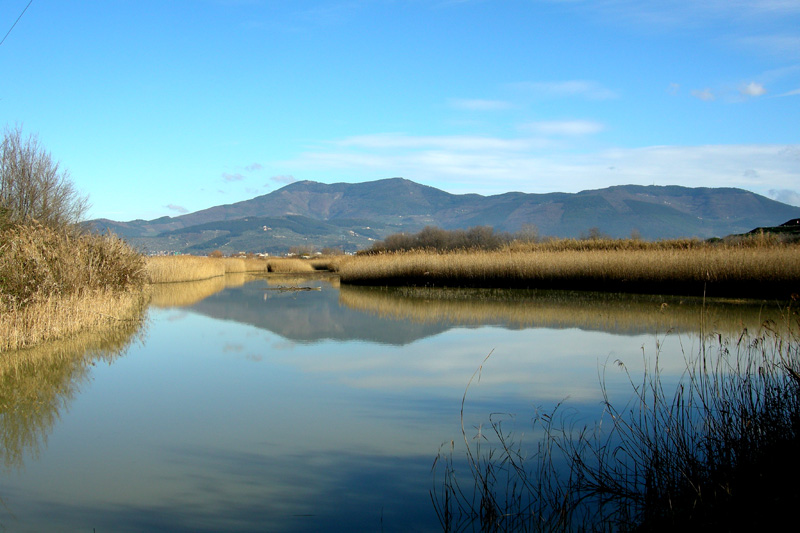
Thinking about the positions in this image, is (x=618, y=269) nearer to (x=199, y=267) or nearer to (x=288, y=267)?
(x=199, y=267)

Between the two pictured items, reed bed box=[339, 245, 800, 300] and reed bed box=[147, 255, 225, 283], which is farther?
reed bed box=[147, 255, 225, 283]

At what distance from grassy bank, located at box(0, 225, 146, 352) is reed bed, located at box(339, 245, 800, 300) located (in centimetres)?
1037

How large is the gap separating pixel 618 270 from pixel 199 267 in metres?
20.6

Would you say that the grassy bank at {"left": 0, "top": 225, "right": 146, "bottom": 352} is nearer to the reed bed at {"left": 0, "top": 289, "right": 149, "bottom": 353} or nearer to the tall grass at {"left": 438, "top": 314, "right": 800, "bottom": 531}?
the reed bed at {"left": 0, "top": 289, "right": 149, "bottom": 353}

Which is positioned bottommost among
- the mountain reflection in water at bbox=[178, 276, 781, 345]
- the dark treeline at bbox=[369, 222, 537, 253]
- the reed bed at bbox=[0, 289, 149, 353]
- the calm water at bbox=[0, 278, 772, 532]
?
the calm water at bbox=[0, 278, 772, 532]

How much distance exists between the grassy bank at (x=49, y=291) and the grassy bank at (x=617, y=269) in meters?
10.4

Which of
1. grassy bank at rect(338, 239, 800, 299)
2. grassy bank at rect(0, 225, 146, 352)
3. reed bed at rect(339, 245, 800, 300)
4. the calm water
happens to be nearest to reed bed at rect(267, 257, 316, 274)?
grassy bank at rect(338, 239, 800, 299)

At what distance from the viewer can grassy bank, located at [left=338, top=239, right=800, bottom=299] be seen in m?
14.3

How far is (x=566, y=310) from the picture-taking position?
12758mm

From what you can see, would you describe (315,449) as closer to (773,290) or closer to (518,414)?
(518,414)

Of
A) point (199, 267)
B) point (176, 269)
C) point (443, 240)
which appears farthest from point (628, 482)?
point (443, 240)

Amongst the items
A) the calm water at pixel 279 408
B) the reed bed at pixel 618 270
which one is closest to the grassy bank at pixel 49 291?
the calm water at pixel 279 408

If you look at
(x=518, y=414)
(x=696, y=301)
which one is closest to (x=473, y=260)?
(x=696, y=301)

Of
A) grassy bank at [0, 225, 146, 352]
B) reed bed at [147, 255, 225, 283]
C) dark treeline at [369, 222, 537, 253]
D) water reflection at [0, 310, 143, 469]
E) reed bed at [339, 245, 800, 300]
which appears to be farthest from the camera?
dark treeline at [369, 222, 537, 253]
